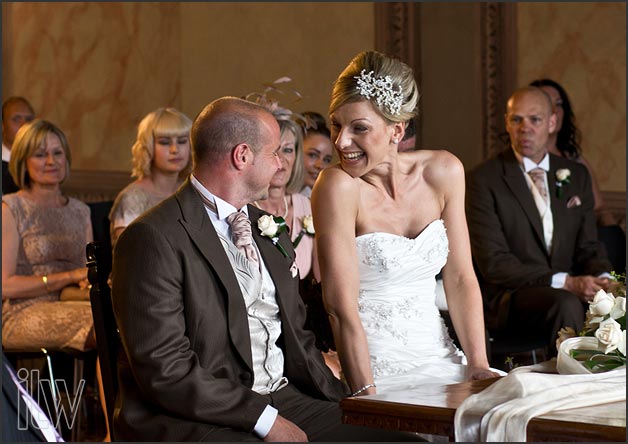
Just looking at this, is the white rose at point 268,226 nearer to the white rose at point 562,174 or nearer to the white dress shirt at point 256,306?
the white dress shirt at point 256,306

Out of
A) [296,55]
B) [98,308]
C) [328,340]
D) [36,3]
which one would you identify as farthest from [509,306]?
[36,3]

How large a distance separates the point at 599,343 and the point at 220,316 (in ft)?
3.62

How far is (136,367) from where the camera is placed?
315 centimetres

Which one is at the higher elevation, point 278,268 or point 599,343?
point 278,268

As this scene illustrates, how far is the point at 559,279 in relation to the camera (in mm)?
6203

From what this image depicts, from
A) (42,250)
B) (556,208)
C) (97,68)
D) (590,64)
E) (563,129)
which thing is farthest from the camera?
(97,68)

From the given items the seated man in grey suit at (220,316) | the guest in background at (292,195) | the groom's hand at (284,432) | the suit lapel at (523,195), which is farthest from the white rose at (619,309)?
the suit lapel at (523,195)

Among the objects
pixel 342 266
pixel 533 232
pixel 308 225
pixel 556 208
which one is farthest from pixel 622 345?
pixel 556 208

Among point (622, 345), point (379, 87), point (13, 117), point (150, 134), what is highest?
point (379, 87)

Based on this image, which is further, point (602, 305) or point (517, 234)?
point (517, 234)

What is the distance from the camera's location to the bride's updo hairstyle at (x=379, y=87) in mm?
3846

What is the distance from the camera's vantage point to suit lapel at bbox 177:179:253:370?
3.28 m

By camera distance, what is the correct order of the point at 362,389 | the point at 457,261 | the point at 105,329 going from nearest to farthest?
the point at 105,329, the point at 362,389, the point at 457,261

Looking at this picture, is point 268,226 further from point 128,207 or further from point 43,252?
point 43,252
